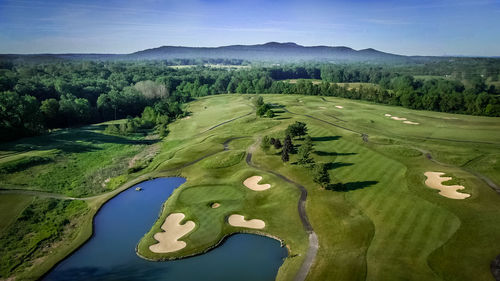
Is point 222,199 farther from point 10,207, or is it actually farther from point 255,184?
point 10,207

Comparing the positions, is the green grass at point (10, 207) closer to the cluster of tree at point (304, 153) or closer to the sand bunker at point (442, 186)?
the cluster of tree at point (304, 153)

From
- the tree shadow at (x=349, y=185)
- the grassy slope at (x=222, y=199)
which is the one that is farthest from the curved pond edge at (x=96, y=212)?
the tree shadow at (x=349, y=185)

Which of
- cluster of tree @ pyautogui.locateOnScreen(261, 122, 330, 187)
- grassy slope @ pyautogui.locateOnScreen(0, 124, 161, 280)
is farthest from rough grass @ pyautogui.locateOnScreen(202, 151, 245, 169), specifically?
grassy slope @ pyautogui.locateOnScreen(0, 124, 161, 280)

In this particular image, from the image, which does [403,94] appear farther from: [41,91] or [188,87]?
[41,91]

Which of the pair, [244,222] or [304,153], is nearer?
[244,222]

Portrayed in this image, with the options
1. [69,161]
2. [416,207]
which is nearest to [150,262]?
[416,207]

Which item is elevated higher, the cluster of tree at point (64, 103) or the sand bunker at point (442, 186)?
the cluster of tree at point (64, 103)

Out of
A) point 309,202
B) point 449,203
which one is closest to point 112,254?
point 309,202
